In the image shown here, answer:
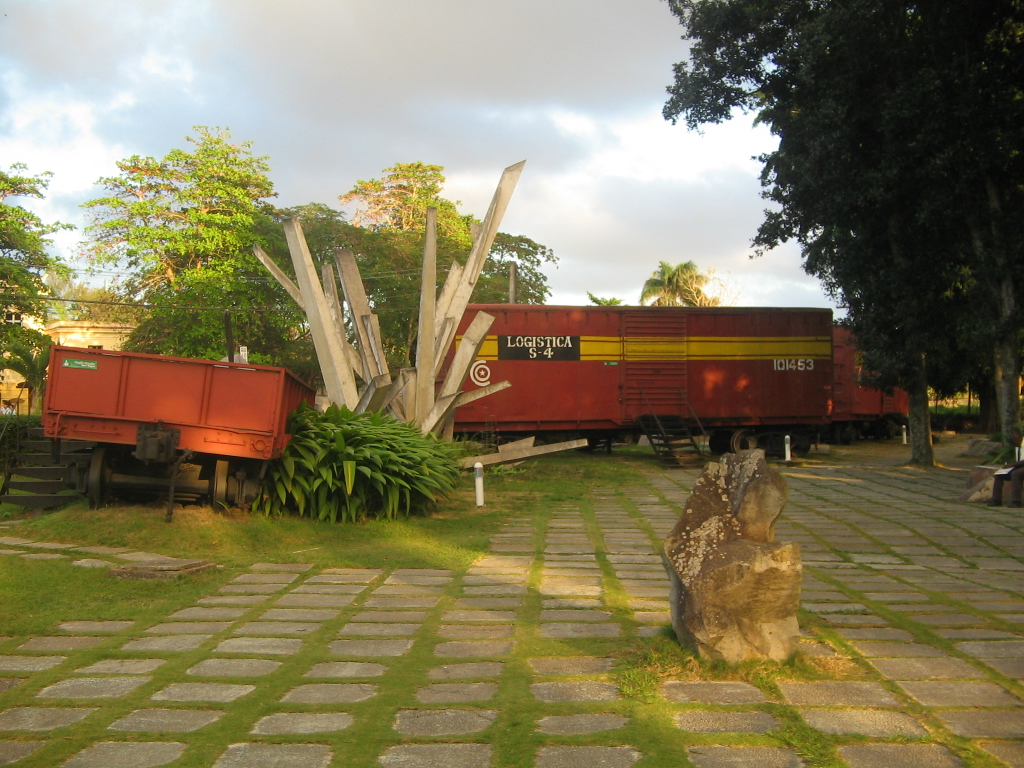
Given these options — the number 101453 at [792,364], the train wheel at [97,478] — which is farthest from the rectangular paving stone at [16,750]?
the number 101453 at [792,364]

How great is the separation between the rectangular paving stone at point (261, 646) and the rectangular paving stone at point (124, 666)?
347 millimetres

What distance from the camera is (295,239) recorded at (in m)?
12.0

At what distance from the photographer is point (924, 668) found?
14.3ft

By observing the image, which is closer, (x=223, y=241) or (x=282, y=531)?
(x=282, y=531)

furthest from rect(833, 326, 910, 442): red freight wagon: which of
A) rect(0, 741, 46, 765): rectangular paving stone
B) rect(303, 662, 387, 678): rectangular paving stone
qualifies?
rect(0, 741, 46, 765): rectangular paving stone

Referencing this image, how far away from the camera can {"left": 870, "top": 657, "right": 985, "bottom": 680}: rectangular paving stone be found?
422cm

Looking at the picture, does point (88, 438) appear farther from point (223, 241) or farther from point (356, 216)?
point (356, 216)

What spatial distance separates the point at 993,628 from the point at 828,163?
12.2 m

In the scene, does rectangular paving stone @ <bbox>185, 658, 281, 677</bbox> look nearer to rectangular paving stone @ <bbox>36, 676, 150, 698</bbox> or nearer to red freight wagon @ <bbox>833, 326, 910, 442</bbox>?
rectangular paving stone @ <bbox>36, 676, 150, 698</bbox>

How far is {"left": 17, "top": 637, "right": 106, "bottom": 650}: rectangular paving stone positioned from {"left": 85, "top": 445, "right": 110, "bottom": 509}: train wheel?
3.69 meters

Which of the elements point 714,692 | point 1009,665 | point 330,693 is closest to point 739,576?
point 714,692

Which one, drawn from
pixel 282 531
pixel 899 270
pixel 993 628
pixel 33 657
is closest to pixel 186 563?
pixel 282 531

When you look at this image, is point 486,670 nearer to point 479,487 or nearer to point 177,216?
point 479,487

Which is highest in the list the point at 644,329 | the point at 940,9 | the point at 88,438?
the point at 940,9
